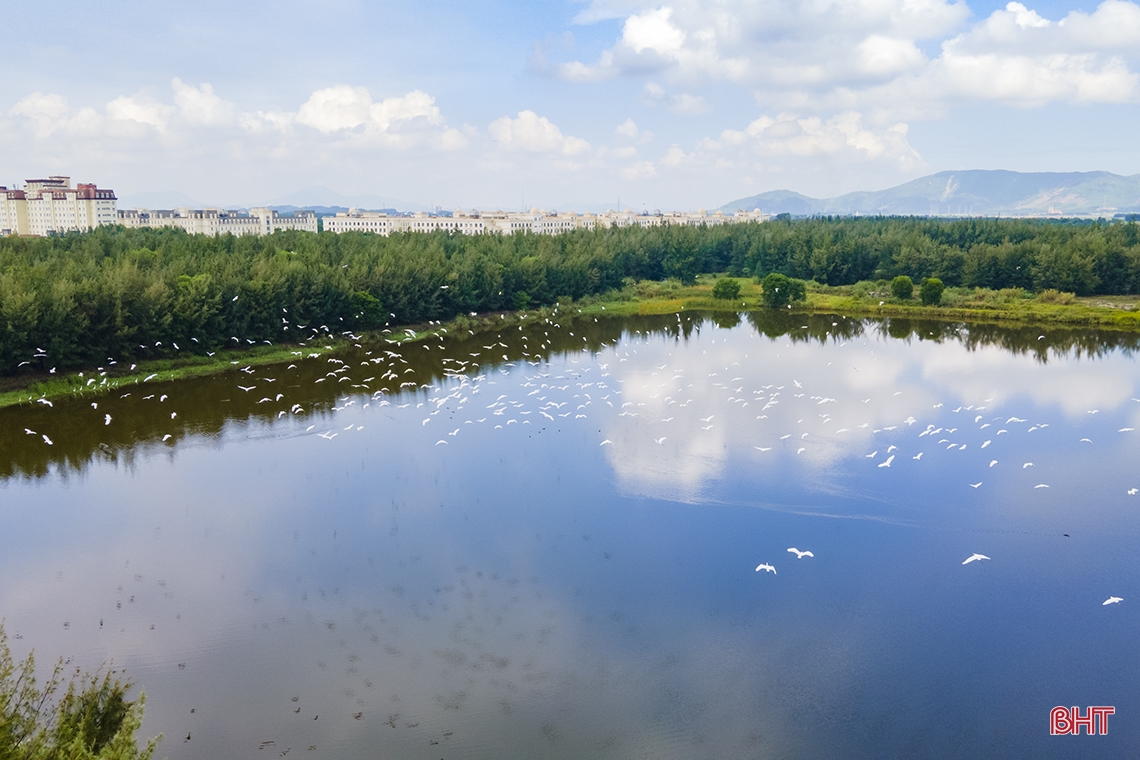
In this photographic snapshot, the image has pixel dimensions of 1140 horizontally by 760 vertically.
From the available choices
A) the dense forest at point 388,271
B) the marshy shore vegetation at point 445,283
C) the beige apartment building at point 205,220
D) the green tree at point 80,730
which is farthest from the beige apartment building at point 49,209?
the green tree at point 80,730

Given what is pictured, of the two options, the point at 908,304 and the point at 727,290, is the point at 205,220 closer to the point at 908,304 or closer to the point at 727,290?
the point at 727,290

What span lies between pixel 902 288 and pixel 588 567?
3479 centimetres

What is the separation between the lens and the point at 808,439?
18562mm

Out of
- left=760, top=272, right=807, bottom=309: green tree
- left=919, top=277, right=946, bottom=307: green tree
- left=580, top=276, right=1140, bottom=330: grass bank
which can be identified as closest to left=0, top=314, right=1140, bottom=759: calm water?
left=580, top=276, right=1140, bottom=330: grass bank

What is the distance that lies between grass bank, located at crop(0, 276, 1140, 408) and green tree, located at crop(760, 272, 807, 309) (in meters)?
0.58

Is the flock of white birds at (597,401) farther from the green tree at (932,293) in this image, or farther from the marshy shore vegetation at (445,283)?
the green tree at (932,293)

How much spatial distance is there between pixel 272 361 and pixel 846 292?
102 feet

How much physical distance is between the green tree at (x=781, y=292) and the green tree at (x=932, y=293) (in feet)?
19.1

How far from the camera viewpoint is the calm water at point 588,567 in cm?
922

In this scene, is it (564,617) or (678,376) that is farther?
(678,376)

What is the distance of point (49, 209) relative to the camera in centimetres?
7738

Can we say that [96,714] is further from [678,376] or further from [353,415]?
[678,376]

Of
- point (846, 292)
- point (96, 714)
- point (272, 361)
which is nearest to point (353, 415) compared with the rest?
point (272, 361)

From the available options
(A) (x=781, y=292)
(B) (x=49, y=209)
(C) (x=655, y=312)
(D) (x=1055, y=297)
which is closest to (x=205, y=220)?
(B) (x=49, y=209)
